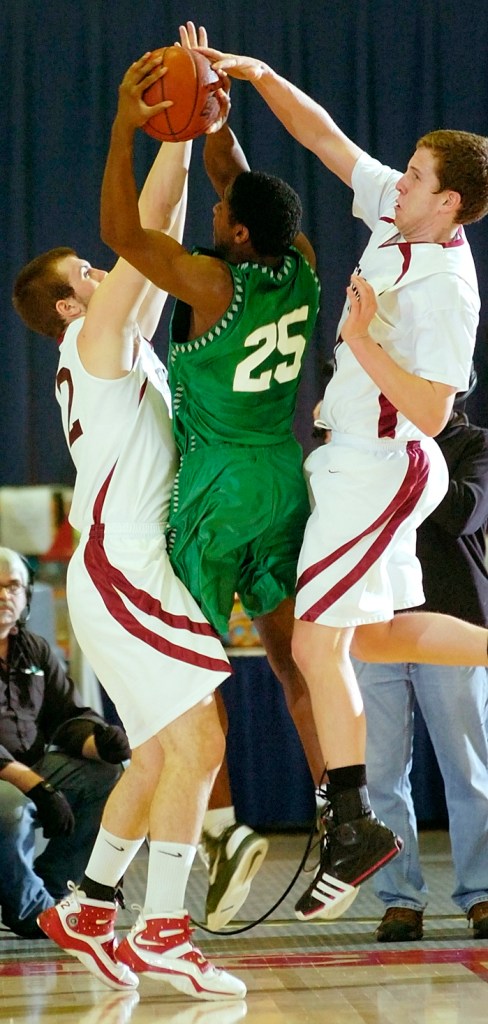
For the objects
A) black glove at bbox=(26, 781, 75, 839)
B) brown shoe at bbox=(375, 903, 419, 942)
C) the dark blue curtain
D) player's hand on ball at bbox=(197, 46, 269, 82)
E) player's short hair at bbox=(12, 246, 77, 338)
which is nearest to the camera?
player's hand on ball at bbox=(197, 46, 269, 82)

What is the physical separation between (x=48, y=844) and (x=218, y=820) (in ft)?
4.43

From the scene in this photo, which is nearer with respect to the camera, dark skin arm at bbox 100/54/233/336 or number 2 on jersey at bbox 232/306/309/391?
dark skin arm at bbox 100/54/233/336

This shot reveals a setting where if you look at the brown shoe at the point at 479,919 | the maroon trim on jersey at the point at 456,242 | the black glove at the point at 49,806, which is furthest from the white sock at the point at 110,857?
the maroon trim on jersey at the point at 456,242

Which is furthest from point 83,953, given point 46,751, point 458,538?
point 458,538

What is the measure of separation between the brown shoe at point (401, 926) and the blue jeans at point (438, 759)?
42 millimetres

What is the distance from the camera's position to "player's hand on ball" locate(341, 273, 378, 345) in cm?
325

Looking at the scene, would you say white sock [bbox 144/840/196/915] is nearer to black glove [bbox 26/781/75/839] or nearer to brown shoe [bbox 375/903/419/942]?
brown shoe [bbox 375/903/419/942]

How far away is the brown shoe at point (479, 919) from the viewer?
4250 mm

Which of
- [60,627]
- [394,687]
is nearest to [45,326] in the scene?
[394,687]

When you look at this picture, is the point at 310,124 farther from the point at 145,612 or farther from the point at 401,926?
the point at 401,926

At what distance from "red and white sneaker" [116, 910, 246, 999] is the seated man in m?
1.15

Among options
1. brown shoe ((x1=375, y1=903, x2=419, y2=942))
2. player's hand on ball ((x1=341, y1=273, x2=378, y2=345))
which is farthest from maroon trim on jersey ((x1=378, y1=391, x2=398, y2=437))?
brown shoe ((x1=375, y1=903, x2=419, y2=942))

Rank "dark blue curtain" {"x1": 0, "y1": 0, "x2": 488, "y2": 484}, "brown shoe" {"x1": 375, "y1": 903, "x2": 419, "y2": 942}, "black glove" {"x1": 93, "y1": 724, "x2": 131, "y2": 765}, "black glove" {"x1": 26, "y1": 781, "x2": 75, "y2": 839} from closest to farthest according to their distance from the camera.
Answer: "brown shoe" {"x1": 375, "y1": 903, "x2": 419, "y2": 942} → "black glove" {"x1": 26, "y1": 781, "x2": 75, "y2": 839} → "black glove" {"x1": 93, "y1": 724, "x2": 131, "y2": 765} → "dark blue curtain" {"x1": 0, "y1": 0, "x2": 488, "y2": 484}

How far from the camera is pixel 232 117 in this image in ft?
22.9
